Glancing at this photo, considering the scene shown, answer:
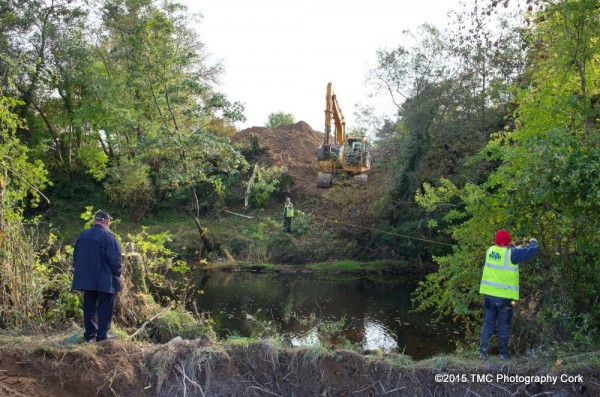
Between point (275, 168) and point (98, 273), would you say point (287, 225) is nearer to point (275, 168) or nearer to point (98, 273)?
point (275, 168)

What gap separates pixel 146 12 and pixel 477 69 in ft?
51.7

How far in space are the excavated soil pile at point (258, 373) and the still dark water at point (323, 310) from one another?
2.30 metres

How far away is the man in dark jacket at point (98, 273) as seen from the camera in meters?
6.95

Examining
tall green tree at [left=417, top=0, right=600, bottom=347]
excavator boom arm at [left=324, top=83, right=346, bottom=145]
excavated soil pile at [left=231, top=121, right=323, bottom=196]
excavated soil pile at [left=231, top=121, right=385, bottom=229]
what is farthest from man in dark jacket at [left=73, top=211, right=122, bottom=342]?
excavated soil pile at [left=231, top=121, right=323, bottom=196]

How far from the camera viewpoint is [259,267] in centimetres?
2222

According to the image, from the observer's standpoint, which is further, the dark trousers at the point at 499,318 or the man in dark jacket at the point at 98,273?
the dark trousers at the point at 499,318

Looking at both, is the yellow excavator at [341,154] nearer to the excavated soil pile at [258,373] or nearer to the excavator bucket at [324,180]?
the excavator bucket at [324,180]

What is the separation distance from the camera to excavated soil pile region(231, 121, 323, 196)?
104 ft

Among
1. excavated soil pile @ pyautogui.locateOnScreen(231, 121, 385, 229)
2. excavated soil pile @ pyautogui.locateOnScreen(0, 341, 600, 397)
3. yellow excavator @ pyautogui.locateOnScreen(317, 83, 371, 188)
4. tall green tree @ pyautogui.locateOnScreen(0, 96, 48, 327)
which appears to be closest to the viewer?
excavated soil pile @ pyautogui.locateOnScreen(0, 341, 600, 397)

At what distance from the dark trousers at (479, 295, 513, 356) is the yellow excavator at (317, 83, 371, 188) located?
777 inches

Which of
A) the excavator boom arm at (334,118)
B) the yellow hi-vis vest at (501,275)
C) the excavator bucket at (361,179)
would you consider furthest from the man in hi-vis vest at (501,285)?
the excavator bucket at (361,179)

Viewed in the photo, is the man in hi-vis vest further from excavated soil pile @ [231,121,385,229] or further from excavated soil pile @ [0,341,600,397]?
excavated soil pile @ [231,121,385,229]

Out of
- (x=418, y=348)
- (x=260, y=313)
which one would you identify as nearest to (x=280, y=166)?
(x=260, y=313)

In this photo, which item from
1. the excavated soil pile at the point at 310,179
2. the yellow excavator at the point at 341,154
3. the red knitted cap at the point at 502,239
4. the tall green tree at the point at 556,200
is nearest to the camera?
the red knitted cap at the point at 502,239
